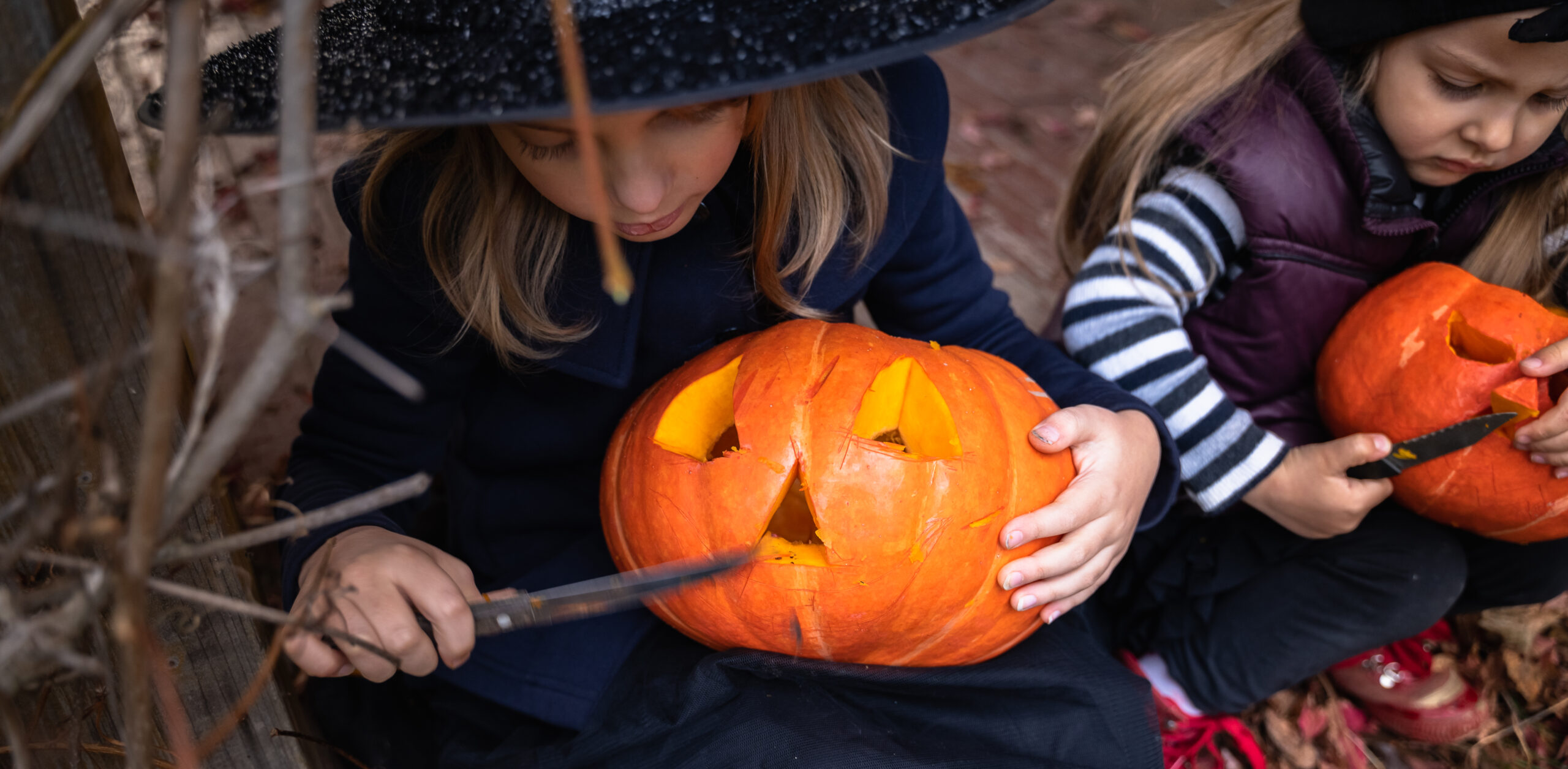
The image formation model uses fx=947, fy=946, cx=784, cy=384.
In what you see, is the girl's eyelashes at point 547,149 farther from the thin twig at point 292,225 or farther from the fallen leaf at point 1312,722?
the fallen leaf at point 1312,722

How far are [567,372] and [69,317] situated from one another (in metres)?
0.72

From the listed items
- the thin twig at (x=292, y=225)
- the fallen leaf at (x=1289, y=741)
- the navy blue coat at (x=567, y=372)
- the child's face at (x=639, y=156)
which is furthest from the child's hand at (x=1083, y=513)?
the thin twig at (x=292, y=225)

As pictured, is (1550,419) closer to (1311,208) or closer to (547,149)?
(1311,208)

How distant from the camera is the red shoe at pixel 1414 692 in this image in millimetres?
2074

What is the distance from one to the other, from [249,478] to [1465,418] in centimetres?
252

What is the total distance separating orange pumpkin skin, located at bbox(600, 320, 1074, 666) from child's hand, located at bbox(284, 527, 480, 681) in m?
0.29

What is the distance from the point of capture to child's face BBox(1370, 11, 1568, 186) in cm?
157

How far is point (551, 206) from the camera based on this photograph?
147 cm

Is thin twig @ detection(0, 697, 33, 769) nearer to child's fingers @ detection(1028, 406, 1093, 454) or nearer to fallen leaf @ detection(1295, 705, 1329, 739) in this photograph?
child's fingers @ detection(1028, 406, 1093, 454)

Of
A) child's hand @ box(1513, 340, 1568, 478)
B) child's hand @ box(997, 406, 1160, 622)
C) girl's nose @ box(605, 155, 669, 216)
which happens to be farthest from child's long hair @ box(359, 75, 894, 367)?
child's hand @ box(1513, 340, 1568, 478)

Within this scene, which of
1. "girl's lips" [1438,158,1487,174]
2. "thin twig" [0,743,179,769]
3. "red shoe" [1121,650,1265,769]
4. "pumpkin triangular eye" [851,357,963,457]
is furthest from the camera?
"red shoe" [1121,650,1265,769]

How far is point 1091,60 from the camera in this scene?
4504mm

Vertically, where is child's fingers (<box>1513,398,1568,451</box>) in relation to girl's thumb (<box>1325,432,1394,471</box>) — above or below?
above

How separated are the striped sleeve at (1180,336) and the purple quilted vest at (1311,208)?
7cm
